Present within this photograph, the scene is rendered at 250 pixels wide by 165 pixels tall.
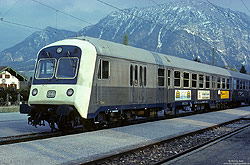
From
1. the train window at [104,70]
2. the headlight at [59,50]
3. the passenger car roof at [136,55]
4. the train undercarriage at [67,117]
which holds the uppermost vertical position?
the passenger car roof at [136,55]

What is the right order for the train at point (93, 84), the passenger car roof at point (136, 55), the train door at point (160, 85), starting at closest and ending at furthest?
the train at point (93, 84), the passenger car roof at point (136, 55), the train door at point (160, 85)

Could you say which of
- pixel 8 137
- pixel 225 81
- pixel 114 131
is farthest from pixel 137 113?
pixel 225 81

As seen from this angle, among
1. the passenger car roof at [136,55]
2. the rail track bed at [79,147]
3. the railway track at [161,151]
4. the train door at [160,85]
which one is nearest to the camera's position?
the rail track bed at [79,147]

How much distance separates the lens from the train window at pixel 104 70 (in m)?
12.5

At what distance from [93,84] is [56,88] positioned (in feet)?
4.43

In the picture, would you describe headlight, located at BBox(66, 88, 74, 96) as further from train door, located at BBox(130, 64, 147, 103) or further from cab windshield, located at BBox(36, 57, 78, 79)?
train door, located at BBox(130, 64, 147, 103)

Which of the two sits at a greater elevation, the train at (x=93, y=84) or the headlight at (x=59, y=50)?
the headlight at (x=59, y=50)

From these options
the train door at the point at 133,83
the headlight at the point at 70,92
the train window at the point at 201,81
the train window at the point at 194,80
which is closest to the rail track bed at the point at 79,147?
the headlight at the point at 70,92

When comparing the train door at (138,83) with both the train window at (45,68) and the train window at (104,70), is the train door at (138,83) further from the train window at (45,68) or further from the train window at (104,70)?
the train window at (45,68)

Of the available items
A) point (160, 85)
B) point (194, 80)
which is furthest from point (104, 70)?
point (194, 80)

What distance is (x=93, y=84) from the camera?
12016 mm

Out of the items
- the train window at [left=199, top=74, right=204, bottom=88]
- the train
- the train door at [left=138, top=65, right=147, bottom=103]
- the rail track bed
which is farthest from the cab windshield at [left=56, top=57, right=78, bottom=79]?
the train window at [left=199, top=74, right=204, bottom=88]

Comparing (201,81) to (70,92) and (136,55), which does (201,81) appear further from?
(70,92)

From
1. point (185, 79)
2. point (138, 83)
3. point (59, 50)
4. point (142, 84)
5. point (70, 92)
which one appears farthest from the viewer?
point (185, 79)
